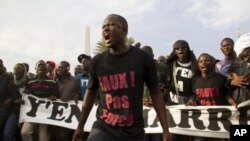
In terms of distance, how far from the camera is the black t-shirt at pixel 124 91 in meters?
3.85

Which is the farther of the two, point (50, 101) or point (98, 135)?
point (50, 101)

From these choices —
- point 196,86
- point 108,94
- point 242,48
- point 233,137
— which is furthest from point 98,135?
point 196,86

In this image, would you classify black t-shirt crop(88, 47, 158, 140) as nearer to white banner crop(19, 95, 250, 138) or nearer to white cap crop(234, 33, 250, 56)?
white cap crop(234, 33, 250, 56)

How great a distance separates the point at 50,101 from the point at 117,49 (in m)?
5.28

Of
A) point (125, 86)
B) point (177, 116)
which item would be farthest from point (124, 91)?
point (177, 116)

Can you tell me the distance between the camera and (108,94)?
3945 millimetres

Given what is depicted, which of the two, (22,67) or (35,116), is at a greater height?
(22,67)

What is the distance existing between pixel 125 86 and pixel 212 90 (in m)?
3.12

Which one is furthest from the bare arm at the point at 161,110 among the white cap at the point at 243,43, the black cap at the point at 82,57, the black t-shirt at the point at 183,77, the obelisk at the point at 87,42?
the obelisk at the point at 87,42

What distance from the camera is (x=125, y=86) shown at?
3.89 meters

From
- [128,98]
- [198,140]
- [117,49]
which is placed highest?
[117,49]

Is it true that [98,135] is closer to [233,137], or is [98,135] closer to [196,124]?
[233,137]

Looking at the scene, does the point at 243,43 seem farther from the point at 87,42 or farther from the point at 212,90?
the point at 87,42

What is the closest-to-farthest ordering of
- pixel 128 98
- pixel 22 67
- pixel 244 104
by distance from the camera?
pixel 128 98, pixel 244 104, pixel 22 67
